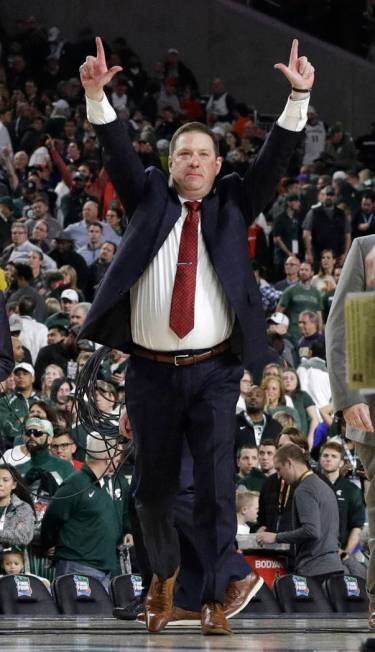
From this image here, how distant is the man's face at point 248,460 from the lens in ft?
42.2

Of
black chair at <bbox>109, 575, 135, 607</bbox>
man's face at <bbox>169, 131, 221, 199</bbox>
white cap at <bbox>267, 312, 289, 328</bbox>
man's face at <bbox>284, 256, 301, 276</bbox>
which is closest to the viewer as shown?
man's face at <bbox>169, 131, 221, 199</bbox>

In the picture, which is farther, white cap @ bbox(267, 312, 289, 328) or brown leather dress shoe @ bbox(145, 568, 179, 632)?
white cap @ bbox(267, 312, 289, 328)

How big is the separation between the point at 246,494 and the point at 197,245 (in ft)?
18.7

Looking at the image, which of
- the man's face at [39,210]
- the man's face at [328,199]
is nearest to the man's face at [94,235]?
the man's face at [39,210]

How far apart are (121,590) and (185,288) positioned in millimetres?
3933

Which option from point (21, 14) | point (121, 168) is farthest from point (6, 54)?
point (121, 168)

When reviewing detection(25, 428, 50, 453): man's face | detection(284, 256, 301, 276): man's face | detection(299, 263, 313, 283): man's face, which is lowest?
detection(25, 428, 50, 453): man's face

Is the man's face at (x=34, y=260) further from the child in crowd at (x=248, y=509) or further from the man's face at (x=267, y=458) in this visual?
the child in crowd at (x=248, y=509)

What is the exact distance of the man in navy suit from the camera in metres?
6.78

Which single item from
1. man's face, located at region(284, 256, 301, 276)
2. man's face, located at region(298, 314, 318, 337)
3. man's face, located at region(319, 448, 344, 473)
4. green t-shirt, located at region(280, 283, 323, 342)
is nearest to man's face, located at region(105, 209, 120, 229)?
man's face, located at region(284, 256, 301, 276)

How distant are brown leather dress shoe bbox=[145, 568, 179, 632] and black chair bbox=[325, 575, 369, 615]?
4.09 metres

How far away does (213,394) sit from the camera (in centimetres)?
677

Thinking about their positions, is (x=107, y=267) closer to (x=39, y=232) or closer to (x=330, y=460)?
(x=39, y=232)

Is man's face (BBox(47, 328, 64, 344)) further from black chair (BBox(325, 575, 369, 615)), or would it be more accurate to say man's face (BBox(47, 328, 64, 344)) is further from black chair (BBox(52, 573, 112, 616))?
black chair (BBox(52, 573, 112, 616))
